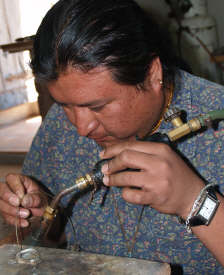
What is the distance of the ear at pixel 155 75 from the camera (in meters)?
1.07

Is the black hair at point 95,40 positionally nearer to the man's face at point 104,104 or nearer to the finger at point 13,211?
the man's face at point 104,104

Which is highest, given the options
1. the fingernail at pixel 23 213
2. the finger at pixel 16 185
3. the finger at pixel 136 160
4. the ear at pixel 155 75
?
the ear at pixel 155 75

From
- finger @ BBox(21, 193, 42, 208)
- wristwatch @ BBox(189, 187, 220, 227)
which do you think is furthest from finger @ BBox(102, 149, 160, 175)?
finger @ BBox(21, 193, 42, 208)

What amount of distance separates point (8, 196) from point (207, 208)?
654 millimetres

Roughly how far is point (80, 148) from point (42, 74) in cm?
41

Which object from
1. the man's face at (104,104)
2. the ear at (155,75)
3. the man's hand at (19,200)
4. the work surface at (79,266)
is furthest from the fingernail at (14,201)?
the ear at (155,75)

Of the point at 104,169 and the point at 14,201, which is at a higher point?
the point at 104,169

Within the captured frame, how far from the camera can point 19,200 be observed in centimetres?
119

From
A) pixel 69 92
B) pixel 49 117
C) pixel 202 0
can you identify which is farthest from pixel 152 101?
pixel 202 0

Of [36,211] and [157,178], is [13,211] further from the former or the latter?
[157,178]

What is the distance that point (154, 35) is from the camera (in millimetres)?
1078

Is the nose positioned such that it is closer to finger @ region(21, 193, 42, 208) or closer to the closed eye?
the closed eye

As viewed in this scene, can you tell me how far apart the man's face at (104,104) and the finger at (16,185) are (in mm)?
330

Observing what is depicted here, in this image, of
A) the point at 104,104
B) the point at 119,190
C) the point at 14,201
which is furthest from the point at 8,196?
the point at 104,104
